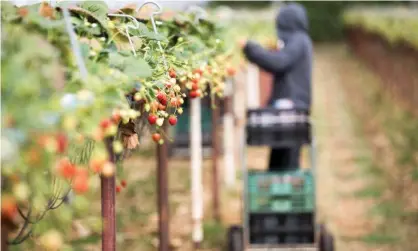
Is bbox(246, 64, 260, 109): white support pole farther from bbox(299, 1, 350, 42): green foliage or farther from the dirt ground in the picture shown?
bbox(299, 1, 350, 42): green foliage

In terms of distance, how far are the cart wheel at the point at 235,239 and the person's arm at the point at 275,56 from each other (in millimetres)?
1316

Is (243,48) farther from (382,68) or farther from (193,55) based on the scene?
(382,68)

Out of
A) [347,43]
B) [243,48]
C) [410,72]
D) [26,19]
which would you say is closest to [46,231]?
[26,19]

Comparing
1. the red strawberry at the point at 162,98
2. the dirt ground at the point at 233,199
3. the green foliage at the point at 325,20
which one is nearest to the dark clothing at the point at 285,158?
the dirt ground at the point at 233,199

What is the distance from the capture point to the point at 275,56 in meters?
7.32

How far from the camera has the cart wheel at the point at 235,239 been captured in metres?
6.86

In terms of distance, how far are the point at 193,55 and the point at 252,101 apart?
6191 mm

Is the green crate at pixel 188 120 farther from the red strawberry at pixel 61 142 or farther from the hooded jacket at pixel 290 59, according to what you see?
the red strawberry at pixel 61 142

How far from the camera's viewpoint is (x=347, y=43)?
98.9 ft

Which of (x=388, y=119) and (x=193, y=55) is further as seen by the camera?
(x=388, y=119)

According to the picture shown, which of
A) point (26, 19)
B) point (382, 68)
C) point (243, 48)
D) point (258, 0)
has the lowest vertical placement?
point (26, 19)

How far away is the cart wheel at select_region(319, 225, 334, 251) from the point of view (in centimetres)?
695

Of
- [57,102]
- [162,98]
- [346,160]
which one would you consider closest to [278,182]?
[162,98]

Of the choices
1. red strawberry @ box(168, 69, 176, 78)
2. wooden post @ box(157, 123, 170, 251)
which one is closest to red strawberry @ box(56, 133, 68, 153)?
red strawberry @ box(168, 69, 176, 78)
